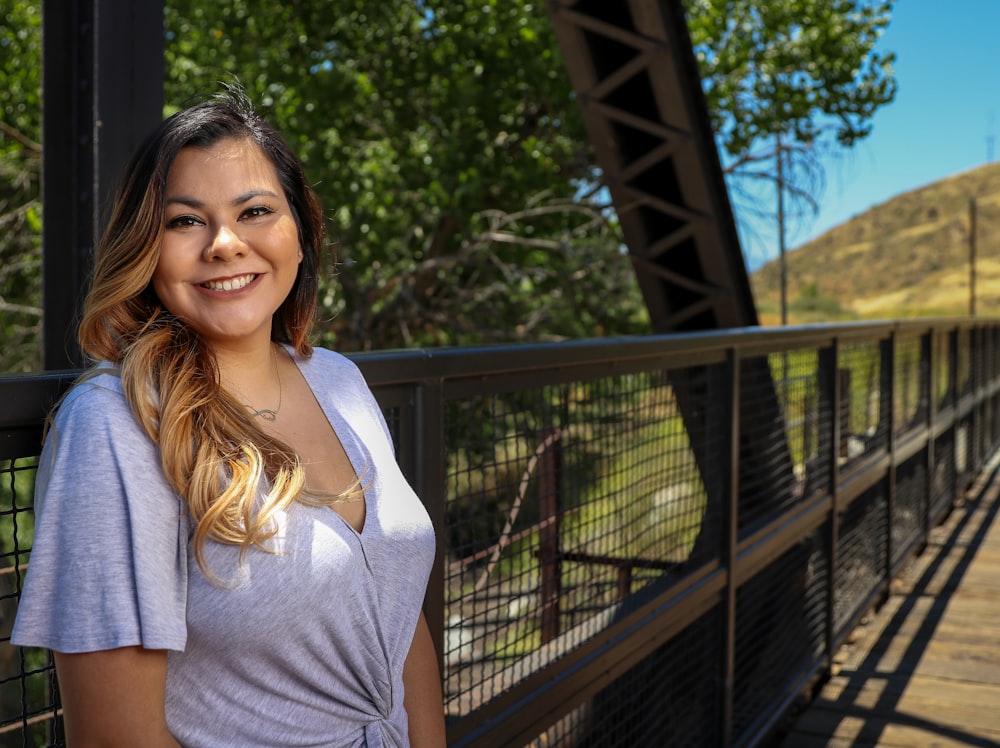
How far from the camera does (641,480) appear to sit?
8.44ft

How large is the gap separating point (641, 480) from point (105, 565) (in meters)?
1.69

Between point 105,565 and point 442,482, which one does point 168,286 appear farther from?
point 442,482

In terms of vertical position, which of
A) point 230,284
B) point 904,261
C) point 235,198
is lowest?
point 230,284

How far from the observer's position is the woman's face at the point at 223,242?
1.27 m

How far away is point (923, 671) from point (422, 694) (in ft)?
11.3

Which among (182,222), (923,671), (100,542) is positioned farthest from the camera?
(923,671)

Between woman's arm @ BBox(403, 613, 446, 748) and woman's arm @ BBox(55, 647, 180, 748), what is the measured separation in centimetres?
51

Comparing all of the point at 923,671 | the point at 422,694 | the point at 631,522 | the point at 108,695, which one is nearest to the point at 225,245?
the point at 108,695

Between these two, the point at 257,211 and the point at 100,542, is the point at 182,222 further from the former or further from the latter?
the point at 100,542

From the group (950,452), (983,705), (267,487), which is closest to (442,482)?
(267,487)

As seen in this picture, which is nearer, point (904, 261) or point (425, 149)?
point (425, 149)

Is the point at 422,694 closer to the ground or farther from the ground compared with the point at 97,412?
closer to the ground

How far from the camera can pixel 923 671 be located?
4418 mm

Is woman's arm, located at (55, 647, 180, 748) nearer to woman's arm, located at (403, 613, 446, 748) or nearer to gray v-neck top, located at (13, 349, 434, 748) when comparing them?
gray v-neck top, located at (13, 349, 434, 748)
